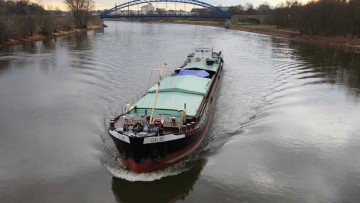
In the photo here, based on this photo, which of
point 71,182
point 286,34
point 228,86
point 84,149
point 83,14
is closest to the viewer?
point 71,182

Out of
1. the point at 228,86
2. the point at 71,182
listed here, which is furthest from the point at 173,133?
the point at 228,86

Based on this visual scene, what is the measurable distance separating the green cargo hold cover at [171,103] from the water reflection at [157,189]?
149 inches

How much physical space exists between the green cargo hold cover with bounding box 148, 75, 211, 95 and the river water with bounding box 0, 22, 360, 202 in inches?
92.3

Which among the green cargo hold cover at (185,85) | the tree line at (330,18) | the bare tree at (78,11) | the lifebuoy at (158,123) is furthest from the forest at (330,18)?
the lifebuoy at (158,123)

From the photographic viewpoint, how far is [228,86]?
3453 centimetres

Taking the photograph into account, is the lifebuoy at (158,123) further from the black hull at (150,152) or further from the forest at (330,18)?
the forest at (330,18)

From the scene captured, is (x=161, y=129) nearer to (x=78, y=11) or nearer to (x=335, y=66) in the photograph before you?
(x=335, y=66)

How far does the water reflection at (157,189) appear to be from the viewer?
49.0 ft

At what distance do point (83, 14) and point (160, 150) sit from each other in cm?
10582

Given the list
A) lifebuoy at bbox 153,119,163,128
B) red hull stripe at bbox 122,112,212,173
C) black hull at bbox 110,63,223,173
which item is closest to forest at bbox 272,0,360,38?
red hull stripe at bbox 122,112,212,173

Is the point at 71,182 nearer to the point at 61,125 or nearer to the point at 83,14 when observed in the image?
the point at 61,125

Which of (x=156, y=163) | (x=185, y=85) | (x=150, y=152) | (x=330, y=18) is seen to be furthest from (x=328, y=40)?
(x=150, y=152)

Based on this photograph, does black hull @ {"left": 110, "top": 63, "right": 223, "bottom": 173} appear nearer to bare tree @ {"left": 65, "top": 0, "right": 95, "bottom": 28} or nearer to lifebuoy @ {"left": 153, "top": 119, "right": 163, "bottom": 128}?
lifebuoy @ {"left": 153, "top": 119, "right": 163, "bottom": 128}

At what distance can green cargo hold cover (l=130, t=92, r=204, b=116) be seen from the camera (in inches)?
750
